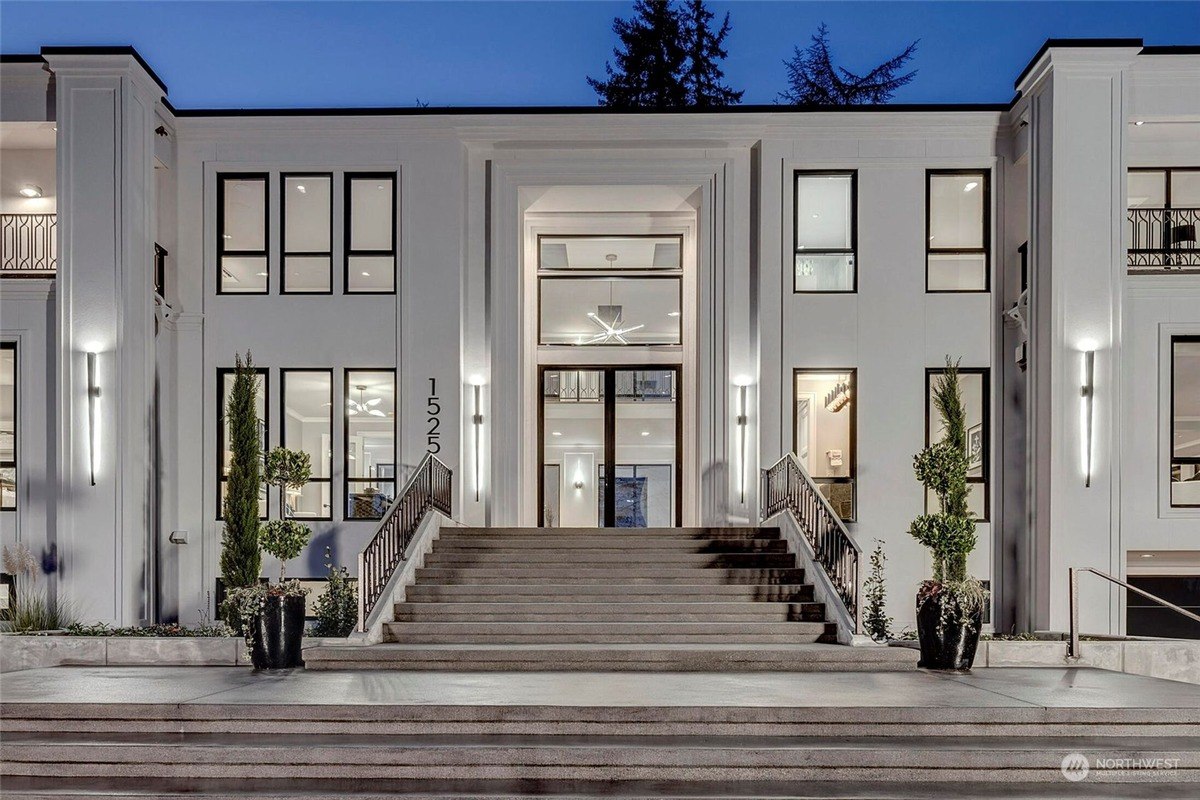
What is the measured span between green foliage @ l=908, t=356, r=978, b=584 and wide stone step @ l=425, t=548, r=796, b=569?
1.90 meters

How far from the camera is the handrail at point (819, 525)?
404 inches

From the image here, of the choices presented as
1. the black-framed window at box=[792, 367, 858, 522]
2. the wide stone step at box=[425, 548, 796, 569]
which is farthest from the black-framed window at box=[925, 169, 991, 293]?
the wide stone step at box=[425, 548, 796, 569]

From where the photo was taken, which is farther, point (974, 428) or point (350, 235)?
point (350, 235)

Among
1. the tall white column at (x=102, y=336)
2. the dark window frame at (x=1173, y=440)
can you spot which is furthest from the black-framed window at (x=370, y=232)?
the dark window frame at (x=1173, y=440)

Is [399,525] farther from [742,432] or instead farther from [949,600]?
[949,600]

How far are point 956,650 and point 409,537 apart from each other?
651 cm

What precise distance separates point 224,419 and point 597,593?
6641 mm

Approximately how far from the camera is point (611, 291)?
16.3 metres

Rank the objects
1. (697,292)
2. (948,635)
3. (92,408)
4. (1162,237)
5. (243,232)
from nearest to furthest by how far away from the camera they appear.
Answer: (948,635), (92,408), (1162,237), (243,232), (697,292)

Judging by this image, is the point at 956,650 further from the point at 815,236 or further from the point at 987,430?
the point at 815,236

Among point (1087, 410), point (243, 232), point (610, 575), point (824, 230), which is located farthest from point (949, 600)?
point (243, 232)

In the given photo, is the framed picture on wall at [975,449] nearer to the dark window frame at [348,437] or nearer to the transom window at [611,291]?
the transom window at [611,291]

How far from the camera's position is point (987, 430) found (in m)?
14.0

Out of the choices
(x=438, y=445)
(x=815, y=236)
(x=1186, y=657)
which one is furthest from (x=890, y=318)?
(x=438, y=445)
